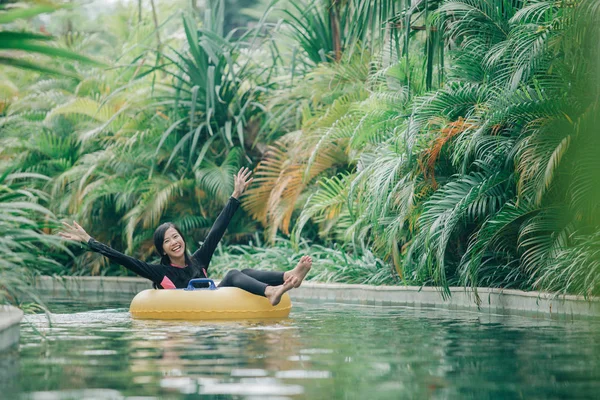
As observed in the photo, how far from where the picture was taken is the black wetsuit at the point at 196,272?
33.6ft

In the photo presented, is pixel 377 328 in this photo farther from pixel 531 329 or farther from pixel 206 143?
pixel 206 143

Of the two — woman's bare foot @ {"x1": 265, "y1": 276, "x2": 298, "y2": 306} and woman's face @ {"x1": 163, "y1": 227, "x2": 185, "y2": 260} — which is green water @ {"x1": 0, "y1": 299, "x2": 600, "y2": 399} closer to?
woman's bare foot @ {"x1": 265, "y1": 276, "x2": 298, "y2": 306}

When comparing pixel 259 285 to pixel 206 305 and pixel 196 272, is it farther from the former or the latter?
pixel 196 272

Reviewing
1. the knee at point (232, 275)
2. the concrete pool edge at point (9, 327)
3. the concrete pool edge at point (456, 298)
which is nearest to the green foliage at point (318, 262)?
the concrete pool edge at point (456, 298)

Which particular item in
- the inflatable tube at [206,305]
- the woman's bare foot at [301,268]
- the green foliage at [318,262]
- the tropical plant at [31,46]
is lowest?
the green foliage at [318,262]

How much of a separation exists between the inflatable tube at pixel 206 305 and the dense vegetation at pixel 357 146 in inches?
53.2

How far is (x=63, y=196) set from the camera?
19.2 meters

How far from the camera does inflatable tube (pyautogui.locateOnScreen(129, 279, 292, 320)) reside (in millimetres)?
10023

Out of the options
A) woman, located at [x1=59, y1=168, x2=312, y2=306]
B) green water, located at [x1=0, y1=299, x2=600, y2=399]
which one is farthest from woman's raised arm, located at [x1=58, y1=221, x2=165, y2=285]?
green water, located at [x1=0, y1=299, x2=600, y2=399]

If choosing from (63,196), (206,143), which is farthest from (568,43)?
(63,196)

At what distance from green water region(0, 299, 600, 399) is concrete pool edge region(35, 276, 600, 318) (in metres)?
0.31

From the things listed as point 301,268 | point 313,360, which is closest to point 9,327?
point 313,360

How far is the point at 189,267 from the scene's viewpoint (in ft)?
35.9

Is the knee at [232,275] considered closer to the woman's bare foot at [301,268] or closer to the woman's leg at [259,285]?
the woman's leg at [259,285]
